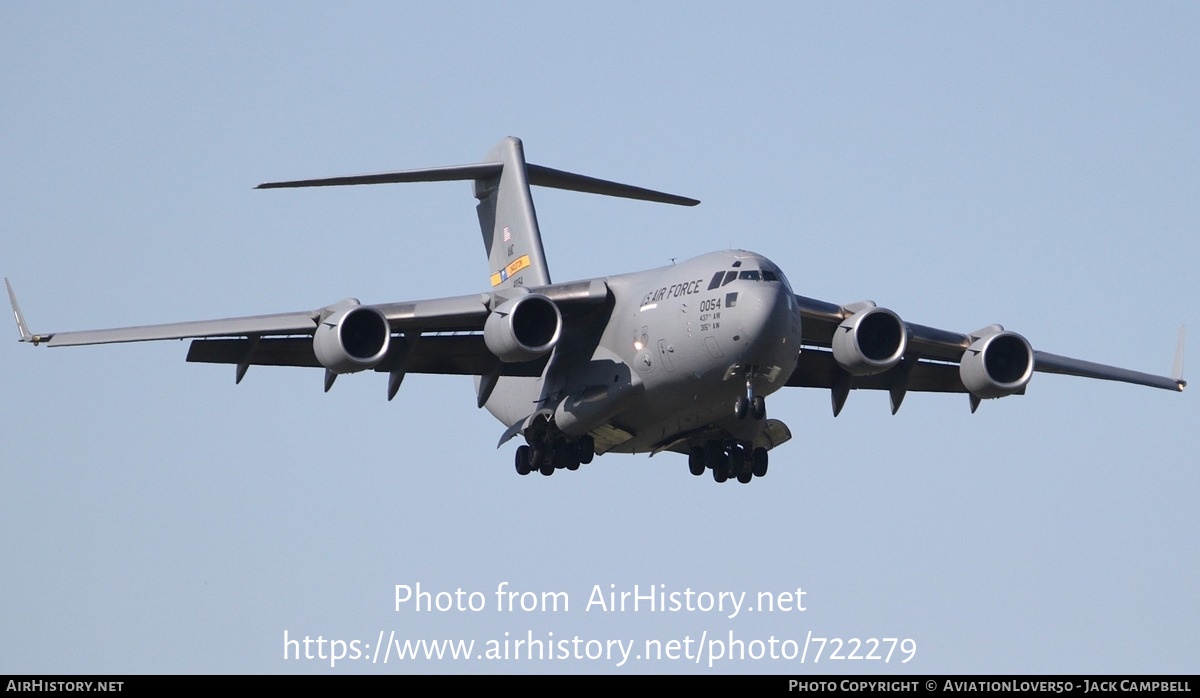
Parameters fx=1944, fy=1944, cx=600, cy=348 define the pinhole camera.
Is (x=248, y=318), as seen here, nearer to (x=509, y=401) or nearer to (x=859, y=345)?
(x=509, y=401)

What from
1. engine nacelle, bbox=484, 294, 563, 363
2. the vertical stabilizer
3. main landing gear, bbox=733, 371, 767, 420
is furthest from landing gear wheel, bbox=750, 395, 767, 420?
the vertical stabilizer

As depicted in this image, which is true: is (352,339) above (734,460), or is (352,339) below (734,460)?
above

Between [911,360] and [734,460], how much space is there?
2.63m

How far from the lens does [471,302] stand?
72.7 feet

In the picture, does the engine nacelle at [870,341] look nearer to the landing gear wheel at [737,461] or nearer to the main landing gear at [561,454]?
the landing gear wheel at [737,461]

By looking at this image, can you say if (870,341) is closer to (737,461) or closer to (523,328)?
(737,461)

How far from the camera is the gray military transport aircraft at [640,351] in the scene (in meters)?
21.1

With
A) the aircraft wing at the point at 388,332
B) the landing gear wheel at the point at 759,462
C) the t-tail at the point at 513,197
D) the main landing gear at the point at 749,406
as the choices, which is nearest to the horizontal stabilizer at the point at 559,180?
the t-tail at the point at 513,197

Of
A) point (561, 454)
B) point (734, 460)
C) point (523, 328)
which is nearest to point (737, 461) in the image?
point (734, 460)

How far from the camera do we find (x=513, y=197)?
26.0m

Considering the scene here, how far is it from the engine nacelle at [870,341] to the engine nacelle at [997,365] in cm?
108

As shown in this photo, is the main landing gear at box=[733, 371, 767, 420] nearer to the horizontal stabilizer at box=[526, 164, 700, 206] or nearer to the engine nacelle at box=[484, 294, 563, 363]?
the engine nacelle at box=[484, 294, 563, 363]
